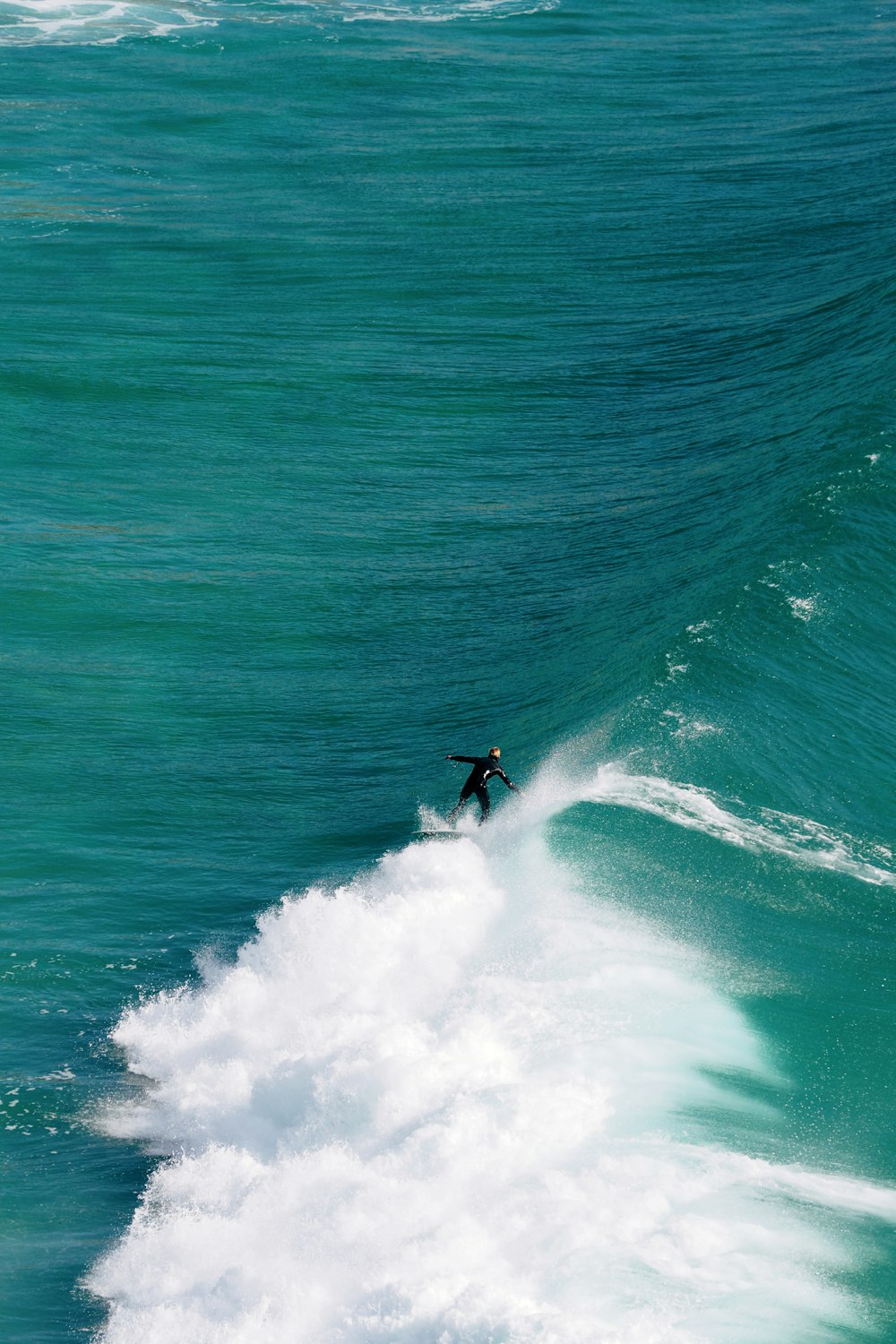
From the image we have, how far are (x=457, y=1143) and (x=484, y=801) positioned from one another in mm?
6243

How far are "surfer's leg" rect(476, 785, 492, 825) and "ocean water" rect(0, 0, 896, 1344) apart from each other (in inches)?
13.7

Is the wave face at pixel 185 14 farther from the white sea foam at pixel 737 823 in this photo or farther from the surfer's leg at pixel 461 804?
the white sea foam at pixel 737 823

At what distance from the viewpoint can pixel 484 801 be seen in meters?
22.8

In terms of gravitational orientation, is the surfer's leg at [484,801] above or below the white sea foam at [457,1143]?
above

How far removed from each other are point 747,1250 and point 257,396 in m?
27.8

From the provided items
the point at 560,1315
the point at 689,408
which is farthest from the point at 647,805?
the point at 689,408

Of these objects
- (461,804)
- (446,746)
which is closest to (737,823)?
(461,804)

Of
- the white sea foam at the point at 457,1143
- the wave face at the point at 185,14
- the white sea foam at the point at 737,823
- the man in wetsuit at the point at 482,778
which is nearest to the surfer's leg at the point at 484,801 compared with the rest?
the man in wetsuit at the point at 482,778

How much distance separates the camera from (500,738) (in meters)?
25.6

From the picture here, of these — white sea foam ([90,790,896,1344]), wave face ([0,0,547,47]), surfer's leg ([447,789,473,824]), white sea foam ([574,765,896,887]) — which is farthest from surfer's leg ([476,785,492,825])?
wave face ([0,0,547,47])

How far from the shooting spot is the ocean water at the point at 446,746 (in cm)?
1723

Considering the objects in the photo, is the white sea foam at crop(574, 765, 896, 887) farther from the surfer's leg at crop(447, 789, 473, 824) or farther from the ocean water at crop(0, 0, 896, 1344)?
the surfer's leg at crop(447, 789, 473, 824)

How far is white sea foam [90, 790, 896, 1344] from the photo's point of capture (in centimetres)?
1633

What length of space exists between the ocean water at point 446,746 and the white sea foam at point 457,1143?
0.20 feet
